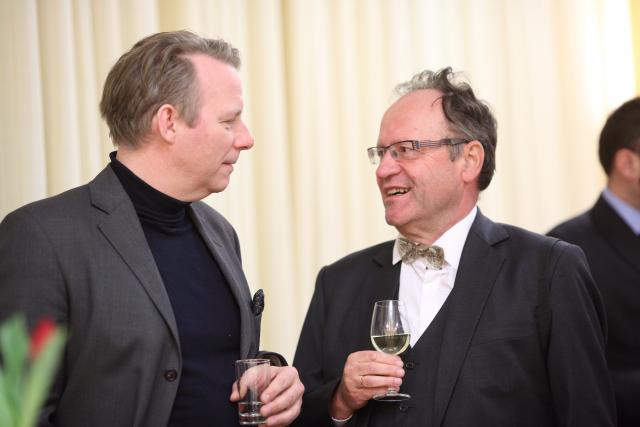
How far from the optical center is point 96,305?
7.13 feet

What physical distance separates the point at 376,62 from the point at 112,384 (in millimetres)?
2892

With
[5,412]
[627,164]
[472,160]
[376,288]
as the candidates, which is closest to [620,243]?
[627,164]

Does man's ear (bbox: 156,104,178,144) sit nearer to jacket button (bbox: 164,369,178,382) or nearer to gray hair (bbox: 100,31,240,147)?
gray hair (bbox: 100,31,240,147)

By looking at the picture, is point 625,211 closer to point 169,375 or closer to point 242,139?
point 242,139

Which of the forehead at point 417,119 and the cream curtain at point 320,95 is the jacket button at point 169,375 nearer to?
the forehead at point 417,119

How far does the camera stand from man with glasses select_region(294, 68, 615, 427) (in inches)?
99.7

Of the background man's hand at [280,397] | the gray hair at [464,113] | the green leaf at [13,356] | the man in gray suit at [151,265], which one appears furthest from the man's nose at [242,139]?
the green leaf at [13,356]

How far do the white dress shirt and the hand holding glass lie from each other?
23.1 inches

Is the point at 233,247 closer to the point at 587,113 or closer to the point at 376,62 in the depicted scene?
the point at 376,62

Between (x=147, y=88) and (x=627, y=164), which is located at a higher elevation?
(x=147, y=88)

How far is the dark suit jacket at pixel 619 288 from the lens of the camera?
3.15 metres

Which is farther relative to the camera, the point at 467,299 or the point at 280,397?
the point at 467,299

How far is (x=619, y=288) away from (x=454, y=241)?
0.79 metres

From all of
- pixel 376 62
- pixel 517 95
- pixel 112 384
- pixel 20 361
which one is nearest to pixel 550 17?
pixel 517 95
